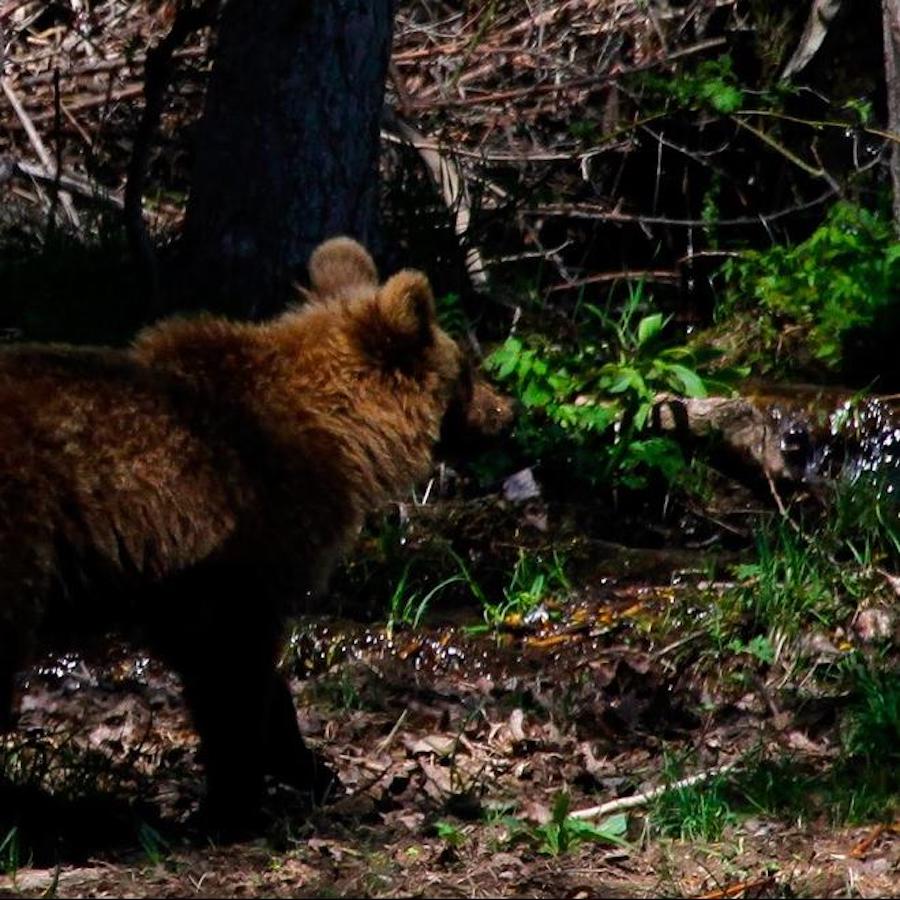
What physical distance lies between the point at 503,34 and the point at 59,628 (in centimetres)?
780

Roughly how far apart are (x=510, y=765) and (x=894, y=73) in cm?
481

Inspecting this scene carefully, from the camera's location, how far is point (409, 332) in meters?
6.22

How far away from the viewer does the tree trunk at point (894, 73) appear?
9.71m

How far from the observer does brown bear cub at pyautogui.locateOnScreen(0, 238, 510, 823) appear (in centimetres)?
527

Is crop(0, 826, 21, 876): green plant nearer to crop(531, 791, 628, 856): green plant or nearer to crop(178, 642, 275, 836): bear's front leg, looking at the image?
crop(178, 642, 275, 836): bear's front leg

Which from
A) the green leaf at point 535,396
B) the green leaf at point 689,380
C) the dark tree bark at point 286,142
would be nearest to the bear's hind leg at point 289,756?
the dark tree bark at point 286,142

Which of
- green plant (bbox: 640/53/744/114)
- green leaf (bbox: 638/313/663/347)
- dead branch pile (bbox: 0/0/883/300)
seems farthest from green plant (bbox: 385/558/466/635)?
green plant (bbox: 640/53/744/114)

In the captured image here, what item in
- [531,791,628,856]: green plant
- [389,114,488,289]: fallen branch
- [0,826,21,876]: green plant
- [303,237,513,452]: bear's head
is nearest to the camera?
[0,826,21,876]: green plant

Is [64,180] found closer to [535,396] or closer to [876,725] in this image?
[535,396]

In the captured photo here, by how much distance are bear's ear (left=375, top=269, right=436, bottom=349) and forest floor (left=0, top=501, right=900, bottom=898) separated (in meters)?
1.53

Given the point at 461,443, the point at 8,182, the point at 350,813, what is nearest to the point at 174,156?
the point at 8,182

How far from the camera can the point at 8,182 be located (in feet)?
36.9

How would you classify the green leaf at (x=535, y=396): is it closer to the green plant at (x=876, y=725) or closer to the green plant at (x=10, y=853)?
the green plant at (x=876, y=725)

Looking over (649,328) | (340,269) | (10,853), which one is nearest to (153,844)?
(10,853)
